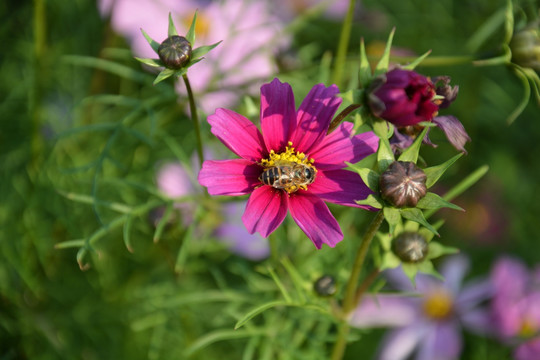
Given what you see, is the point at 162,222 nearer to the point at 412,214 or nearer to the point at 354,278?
the point at 354,278

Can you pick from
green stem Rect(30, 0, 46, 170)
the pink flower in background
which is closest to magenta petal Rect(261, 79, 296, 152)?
the pink flower in background

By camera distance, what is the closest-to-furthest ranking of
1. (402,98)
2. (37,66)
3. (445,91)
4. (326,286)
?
(402,98) < (445,91) < (326,286) < (37,66)

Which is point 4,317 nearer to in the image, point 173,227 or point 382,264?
point 173,227

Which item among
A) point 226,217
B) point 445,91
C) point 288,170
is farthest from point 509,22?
point 226,217


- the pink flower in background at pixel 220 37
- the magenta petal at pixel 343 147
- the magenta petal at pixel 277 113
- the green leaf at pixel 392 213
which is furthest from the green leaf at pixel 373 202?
the pink flower in background at pixel 220 37

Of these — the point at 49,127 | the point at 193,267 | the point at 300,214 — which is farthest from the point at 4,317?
the point at 300,214
